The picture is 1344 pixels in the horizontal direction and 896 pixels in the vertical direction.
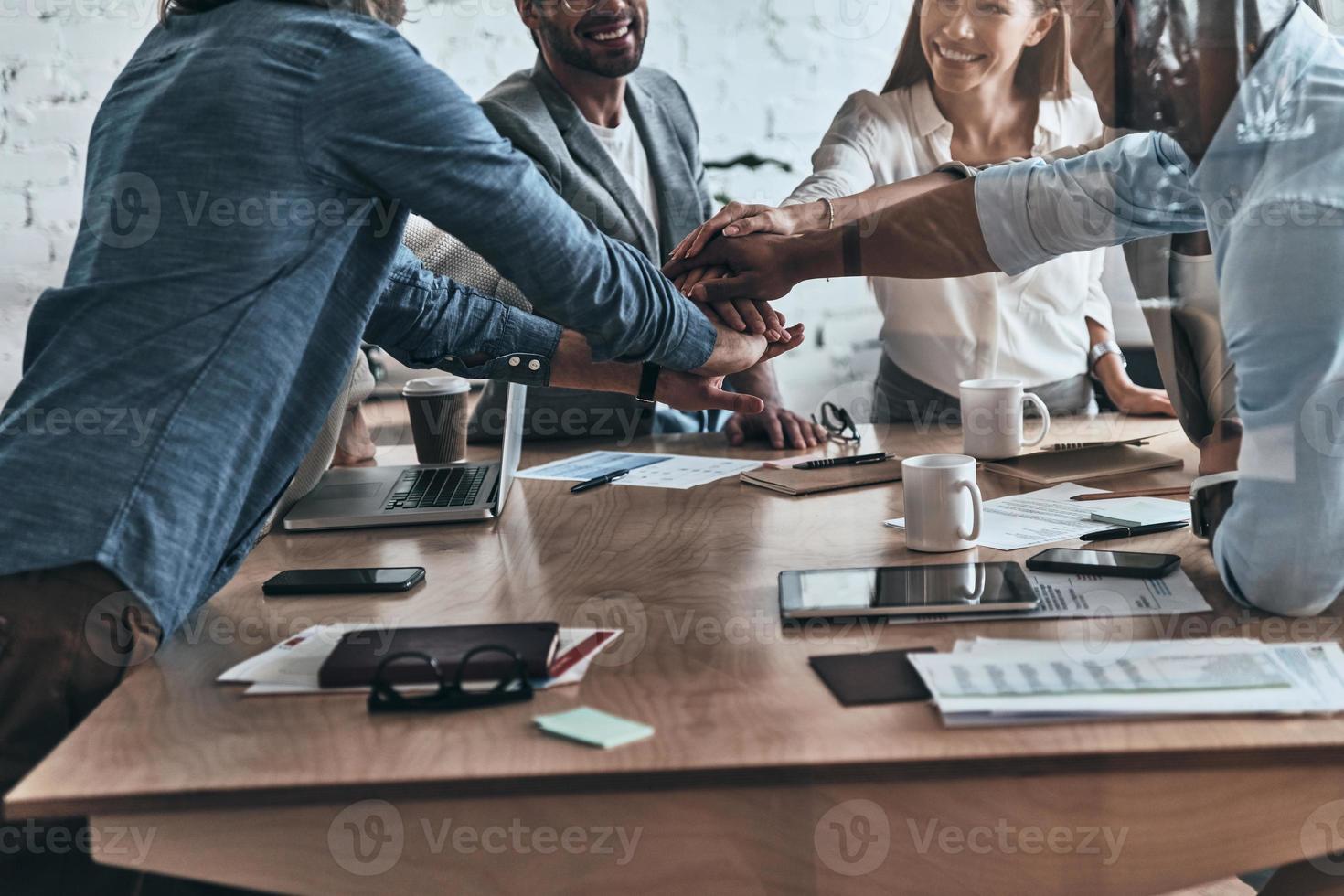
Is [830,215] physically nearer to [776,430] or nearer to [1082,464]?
[776,430]

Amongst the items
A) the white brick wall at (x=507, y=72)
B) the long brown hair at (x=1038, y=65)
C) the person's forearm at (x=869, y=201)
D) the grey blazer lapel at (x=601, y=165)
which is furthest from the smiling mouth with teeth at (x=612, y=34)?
the person's forearm at (x=869, y=201)

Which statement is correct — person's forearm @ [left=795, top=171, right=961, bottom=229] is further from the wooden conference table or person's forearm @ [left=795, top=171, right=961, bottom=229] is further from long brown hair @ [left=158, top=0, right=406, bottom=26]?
the wooden conference table

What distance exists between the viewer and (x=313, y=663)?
0.90 metres

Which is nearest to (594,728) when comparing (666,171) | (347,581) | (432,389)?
(347,581)

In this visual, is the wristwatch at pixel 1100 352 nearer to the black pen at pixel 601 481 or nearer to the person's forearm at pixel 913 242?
the person's forearm at pixel 913 242

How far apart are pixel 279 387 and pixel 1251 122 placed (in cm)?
85

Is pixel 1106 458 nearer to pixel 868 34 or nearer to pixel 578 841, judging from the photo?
pixel 578 841

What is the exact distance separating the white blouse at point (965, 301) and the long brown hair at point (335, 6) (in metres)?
1.02

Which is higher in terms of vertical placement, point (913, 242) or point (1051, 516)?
point (913, 242)

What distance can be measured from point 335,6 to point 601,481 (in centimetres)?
70

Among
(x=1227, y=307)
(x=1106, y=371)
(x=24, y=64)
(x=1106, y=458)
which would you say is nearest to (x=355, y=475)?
(x=1106, y=458)

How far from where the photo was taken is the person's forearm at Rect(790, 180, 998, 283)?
149 cm

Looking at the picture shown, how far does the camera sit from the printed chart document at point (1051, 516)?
1175 millimetres

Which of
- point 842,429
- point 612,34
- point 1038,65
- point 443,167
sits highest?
point 612,34
